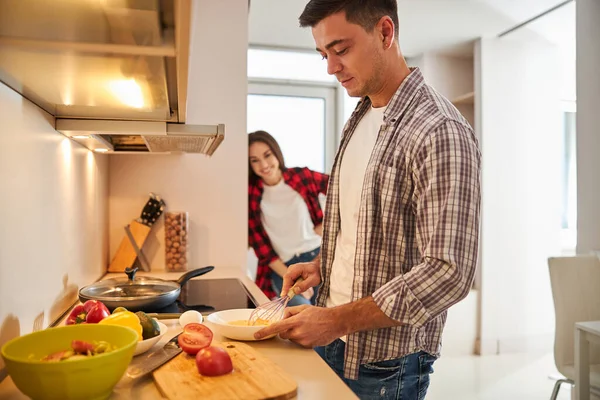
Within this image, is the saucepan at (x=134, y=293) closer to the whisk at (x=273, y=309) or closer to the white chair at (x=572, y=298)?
the whisk at (x=273, y=309)

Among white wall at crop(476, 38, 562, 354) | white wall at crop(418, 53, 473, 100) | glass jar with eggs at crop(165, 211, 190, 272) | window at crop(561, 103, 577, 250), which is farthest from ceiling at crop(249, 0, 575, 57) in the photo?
glass jar with eggs at crop(165, 211, 190, 272)

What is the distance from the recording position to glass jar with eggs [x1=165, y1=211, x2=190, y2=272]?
6.89 feet

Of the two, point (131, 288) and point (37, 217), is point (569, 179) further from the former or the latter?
point (37, 217)

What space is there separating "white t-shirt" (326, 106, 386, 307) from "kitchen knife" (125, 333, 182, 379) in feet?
1.44

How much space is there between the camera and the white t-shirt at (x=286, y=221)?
2.81 metres

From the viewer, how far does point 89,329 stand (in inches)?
33.1

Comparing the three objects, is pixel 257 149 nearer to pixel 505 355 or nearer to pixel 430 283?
pixel 430 283

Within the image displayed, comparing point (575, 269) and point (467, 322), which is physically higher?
point (575, 269)

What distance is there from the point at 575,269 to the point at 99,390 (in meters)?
2.32

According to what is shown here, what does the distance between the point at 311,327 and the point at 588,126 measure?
246cm

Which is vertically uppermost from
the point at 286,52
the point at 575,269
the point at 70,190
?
the point at 286,52

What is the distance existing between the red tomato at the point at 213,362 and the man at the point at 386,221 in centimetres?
18

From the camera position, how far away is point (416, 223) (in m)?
1.05

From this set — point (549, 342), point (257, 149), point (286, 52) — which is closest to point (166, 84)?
point (257, 149)
